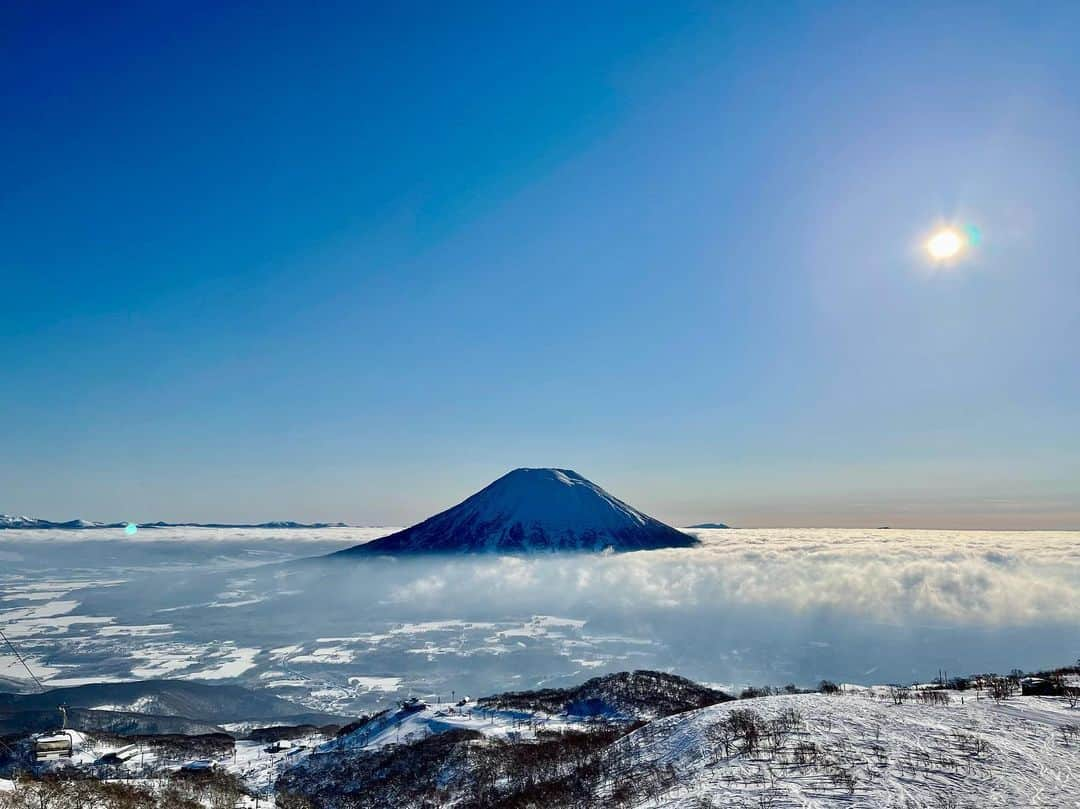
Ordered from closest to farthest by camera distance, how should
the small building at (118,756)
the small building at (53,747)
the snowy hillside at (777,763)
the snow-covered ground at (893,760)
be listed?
the snow-covered ground at (893,760) → the snowy hillside at (777,763) → the small building at (53,747) → the small building at (118,756)

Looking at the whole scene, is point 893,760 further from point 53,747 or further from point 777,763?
point 53,747

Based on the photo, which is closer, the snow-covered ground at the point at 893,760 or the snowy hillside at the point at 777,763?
the snow-covered ground at the point at 893,760

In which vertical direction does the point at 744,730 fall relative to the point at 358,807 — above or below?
above

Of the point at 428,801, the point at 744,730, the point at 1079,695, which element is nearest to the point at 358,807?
the point at 428,801

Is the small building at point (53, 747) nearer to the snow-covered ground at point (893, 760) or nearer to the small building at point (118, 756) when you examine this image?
the small building at point (118, 756)

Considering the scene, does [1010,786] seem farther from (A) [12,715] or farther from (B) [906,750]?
(A) [12,715]

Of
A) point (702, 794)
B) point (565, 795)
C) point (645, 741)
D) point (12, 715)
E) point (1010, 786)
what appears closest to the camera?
point (1010, 786)

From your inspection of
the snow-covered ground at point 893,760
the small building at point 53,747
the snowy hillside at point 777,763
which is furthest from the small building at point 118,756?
the snow-covered ground at point 893,760

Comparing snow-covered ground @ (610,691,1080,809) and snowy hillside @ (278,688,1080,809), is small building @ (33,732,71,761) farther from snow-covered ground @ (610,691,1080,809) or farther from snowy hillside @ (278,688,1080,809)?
snow-covered ground @ (610,691,1080,809)

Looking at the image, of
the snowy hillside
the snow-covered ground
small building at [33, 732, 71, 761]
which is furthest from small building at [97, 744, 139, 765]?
the snow-covered ground

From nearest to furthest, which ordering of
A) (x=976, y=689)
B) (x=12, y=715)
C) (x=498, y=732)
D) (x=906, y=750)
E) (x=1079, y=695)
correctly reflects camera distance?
1. (x=906, y=750)
2. (x=1079, y=695)
3. (x=976, y=689)
4. (x=498, y=732)
5. (x=12, y=715)
